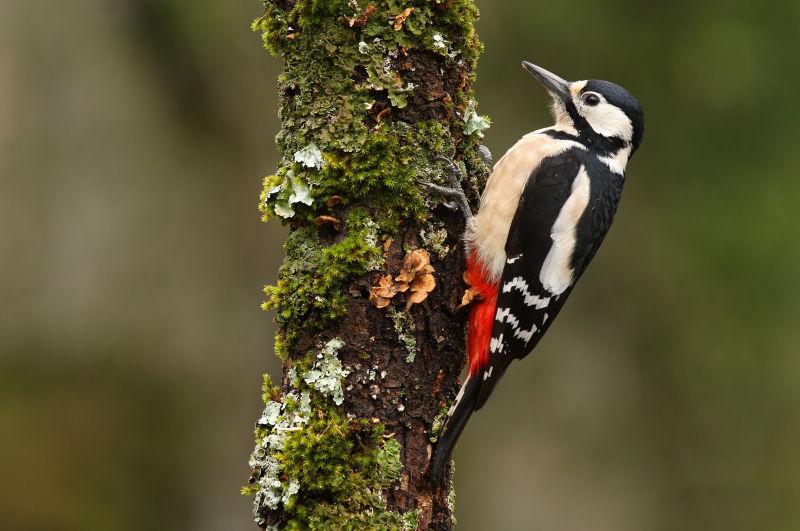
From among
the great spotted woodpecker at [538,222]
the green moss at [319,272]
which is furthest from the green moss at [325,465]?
the great spotted woodpecker at [538,222]

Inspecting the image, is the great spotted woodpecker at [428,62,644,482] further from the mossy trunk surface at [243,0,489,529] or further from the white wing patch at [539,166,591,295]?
the mossy trunk surface at [243,0,489,529]

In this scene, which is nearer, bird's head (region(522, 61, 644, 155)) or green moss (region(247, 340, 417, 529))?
→ green moss (region(247, 340, 417, 529))

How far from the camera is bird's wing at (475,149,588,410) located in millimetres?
3523

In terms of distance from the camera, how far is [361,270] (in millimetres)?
2918

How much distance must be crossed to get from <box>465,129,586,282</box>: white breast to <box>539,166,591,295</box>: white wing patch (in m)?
0.19

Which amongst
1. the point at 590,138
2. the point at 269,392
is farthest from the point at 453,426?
the point at 590,138

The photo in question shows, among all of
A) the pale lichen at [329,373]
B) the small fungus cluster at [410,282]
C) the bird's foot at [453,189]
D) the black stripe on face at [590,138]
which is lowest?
the pale lichen at [329,373]

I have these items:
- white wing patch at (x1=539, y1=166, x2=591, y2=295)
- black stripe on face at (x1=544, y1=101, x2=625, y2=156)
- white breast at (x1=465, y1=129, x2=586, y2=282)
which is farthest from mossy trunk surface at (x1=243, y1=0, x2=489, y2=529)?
black stripe on face at (x1=544, y1=101, x2=625, y2=156)

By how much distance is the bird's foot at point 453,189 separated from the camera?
124 inches

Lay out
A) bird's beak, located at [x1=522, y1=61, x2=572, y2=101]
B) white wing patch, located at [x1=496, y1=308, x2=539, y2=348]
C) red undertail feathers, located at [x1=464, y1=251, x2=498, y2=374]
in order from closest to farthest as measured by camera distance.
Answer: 1. red undertail feathers, located at [x1=464, y1=251, x2=498, y2=374]
2. white wing patch, located at [x1=496, y1=308, x2=539, y2=348]
3. bird's beak, located at [x1=522, y1=61, x2=572, y2=101]

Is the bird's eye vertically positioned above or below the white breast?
above

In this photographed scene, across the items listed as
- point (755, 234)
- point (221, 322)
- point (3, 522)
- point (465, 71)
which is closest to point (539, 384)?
point (755, 234)

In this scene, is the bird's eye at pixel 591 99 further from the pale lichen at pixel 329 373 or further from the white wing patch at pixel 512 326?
the pale lichen at pixel 329 373

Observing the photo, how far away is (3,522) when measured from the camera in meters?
6.15
